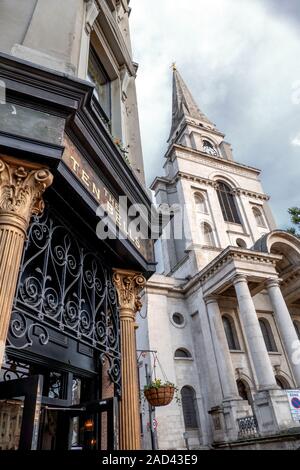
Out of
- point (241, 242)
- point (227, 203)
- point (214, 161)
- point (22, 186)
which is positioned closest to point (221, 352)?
point (241, 242)

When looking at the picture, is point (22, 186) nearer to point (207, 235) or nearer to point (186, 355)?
point (186, 355)

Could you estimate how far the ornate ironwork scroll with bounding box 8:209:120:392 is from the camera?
401 cm

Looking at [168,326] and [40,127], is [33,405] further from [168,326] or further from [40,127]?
[168,326]

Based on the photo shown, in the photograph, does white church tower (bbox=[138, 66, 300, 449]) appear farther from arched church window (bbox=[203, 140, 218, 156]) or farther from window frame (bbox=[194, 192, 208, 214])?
arched church window (bbox=[203, 140, 218, 156])

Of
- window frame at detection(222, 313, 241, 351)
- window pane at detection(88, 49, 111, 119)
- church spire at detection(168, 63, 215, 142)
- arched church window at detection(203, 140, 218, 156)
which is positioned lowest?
window frame at detection(222, 313, 241, 351)

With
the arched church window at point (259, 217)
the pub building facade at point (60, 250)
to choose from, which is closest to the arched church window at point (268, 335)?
the arched church window at point (259, 217)

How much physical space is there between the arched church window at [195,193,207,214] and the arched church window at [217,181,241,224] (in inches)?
81.8

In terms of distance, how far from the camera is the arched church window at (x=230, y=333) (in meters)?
22.3

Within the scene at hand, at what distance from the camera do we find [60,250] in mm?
4949

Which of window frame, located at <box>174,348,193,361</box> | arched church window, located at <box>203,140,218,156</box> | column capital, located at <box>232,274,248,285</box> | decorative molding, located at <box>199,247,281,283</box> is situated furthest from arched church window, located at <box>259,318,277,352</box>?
arched church window, located at <box>203,140,218,156</box>

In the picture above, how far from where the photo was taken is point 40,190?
4.09m

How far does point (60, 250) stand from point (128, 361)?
2.30 m

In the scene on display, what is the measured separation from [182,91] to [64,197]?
46182 mm

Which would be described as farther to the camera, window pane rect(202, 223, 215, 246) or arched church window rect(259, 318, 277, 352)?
window pane rect(202, 223, 215, 246)
